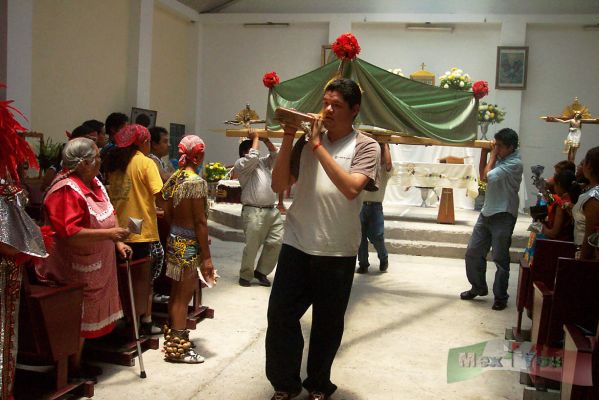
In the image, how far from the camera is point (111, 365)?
131 inches

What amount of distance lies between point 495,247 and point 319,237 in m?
2.77

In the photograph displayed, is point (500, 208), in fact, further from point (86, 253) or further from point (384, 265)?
point (86, 253)

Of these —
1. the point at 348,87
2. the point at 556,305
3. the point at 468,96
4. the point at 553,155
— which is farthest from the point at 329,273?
the point at 553,155

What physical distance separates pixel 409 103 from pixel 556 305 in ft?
8.26

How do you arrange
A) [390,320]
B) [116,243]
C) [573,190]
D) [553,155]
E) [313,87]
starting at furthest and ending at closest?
[553,155] → [313,87] → [390,320] → [573,190] → [116,243]

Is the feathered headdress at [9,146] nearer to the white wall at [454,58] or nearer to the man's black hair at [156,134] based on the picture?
the man's black hair at [156,134]

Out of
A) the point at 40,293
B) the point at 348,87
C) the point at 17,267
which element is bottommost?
the point at 40,293

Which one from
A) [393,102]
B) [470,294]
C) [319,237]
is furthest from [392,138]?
[319,237]

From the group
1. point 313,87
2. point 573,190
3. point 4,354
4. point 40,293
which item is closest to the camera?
point 4,354

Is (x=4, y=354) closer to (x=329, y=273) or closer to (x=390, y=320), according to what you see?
(x=329, y=273)

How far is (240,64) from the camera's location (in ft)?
40.9

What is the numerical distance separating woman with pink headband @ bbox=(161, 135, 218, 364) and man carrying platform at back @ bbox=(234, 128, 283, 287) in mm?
1755

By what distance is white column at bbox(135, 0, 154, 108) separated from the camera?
10.2 meters

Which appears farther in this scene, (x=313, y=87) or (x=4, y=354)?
(x=313, y=87)
